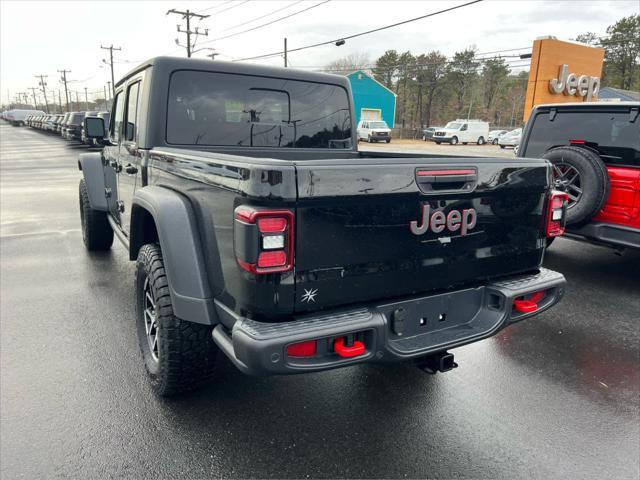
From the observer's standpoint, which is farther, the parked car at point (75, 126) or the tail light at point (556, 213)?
the parked car at point (75, 126)

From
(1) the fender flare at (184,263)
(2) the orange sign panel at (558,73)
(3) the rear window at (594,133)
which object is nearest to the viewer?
(1) the fender flare at (184,263)

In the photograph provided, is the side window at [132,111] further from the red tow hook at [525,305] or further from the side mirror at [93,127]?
the red tow hook at [525,305]

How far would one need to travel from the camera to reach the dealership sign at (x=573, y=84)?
2486 cm

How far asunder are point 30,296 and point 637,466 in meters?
5.00

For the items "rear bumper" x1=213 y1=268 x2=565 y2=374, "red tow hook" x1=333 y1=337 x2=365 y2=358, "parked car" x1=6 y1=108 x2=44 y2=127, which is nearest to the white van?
"rear bumper" x1=213 y1=268 x2=565 y2=374

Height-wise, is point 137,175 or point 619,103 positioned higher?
point 619,103

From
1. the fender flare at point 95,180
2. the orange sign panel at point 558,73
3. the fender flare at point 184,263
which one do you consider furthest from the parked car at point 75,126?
the fender flare at point 184,263

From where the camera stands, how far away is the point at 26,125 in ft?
230

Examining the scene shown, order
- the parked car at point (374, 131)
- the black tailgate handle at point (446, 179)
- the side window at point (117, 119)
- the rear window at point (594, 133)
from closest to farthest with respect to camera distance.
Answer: the black tailgate handle at point (446, 179), the side window at point (117, 119), the rear window at point (594, 133), the parked car at point (374, 131)

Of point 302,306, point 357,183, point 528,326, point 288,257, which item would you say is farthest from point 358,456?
point 528,326

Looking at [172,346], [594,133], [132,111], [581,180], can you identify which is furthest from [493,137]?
[172,346]

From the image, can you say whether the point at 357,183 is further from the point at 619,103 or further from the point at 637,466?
the point at 619,103

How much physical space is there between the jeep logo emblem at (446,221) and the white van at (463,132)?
40996mm

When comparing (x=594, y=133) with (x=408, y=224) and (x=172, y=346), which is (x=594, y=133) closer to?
(x=408, y=224)
